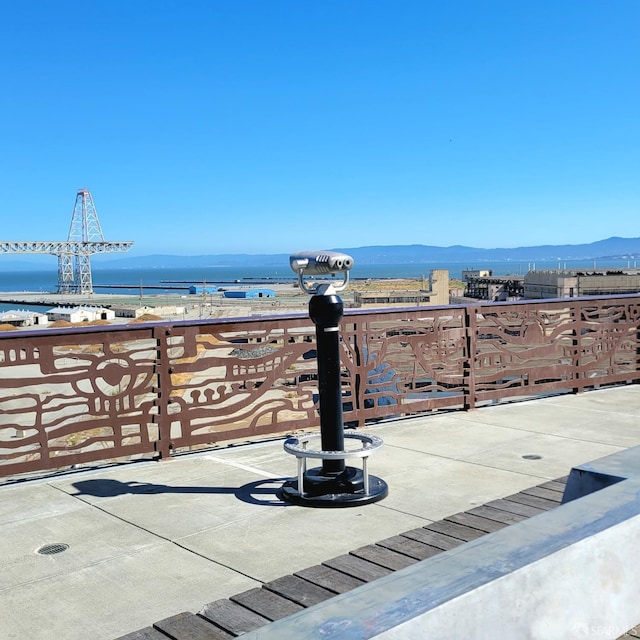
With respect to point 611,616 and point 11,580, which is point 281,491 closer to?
point 11,580

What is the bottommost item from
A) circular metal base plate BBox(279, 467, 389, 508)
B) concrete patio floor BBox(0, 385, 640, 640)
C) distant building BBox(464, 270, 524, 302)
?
distant building BBox(464, 270, 524, 302)

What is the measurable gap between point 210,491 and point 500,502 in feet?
5.68

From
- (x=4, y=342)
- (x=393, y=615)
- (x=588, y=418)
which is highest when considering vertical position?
(x=4, y=342)

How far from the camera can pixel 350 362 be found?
17.9 ft

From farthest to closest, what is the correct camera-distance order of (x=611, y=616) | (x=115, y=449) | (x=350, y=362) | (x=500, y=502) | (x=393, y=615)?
(x=350, y=362) → (x=115, y=449) → (x=500, y=502) → (x=611, y=616) → (x=393, y=615)

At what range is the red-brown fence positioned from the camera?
4.39 metres

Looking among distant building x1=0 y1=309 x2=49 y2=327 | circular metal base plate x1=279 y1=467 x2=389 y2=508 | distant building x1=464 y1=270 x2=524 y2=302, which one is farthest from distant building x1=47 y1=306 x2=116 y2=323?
circular metal base plate x1=279 y1=467 x2=389 y2=508

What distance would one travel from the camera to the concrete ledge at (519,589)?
4.00ft

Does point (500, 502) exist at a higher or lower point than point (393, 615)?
lower

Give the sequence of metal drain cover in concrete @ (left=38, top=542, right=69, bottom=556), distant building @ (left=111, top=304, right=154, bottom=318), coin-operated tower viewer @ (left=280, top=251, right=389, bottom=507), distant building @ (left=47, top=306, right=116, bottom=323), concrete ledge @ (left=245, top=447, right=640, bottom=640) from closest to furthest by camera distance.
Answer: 1. concrete ledge @ (left=245, top=447, right=640, bottom=640)
2. metal drain cover in concrete @ (left=38, top=542, right=69, bottom=556)
3. coin-operated tower viewer @ (left=280, top=251, right=389, bottom=507)
4. distant building @ (left=47, top=306, right=116, bottom=323)
5. distant building @ (left=111, top=304, right=154, bottom=318)

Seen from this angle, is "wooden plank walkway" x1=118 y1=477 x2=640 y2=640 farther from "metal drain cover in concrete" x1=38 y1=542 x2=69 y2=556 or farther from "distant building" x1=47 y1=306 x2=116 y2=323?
"distant building" x1=47 y1=306 x2=116 y2=323

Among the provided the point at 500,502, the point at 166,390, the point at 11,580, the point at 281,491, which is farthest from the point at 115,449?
the point at 500,502

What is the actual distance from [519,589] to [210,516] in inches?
97.3

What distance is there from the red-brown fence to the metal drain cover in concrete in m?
0.96
